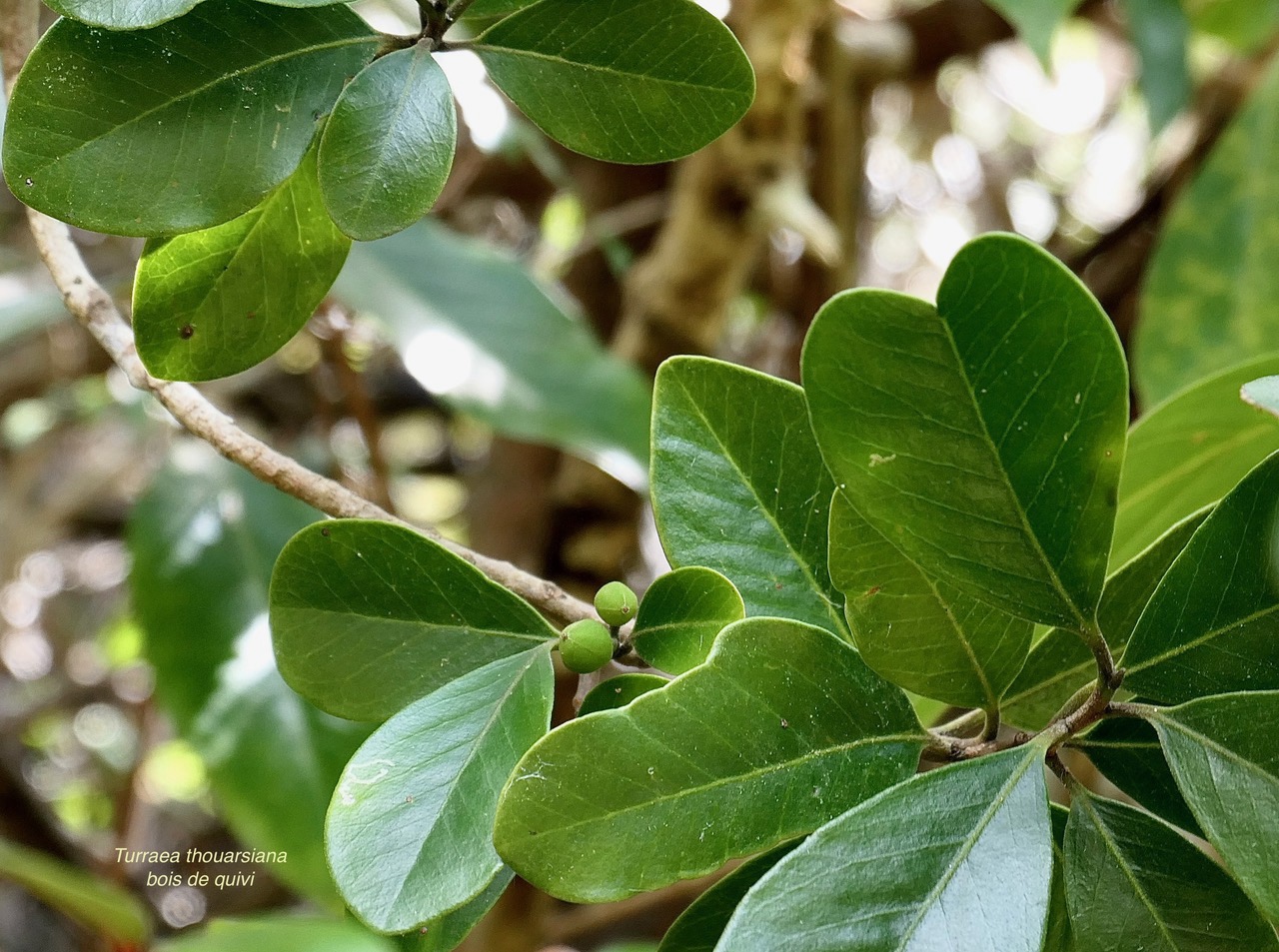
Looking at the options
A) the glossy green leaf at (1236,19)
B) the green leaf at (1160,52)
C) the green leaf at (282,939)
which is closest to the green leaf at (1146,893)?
the green leaf at (282,939)

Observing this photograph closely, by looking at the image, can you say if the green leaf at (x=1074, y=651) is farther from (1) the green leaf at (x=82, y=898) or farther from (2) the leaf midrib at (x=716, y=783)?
(1) the green leaf at (x=82, y=898)

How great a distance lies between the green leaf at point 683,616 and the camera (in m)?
0.24

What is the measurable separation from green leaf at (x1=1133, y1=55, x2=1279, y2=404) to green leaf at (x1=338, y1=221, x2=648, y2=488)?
42 cm

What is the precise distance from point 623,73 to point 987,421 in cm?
13

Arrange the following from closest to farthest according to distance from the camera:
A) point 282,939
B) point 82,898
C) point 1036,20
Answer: point 282,939
point 82,898
point 1036,20

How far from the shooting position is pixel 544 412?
0.66 m

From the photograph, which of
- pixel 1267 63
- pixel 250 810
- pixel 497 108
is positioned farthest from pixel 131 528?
pixel 1267 63

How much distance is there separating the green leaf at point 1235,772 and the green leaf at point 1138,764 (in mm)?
25

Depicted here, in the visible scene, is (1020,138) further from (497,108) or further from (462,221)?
(497,108)

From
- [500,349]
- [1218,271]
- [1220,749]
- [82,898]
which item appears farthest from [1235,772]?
[1218,271]

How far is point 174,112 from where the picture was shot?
244 millimetres

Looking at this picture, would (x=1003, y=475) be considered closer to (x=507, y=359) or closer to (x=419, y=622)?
(x=419, y=622)

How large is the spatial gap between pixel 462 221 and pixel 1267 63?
0.89 metres

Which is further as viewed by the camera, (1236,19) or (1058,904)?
(1236,19)
